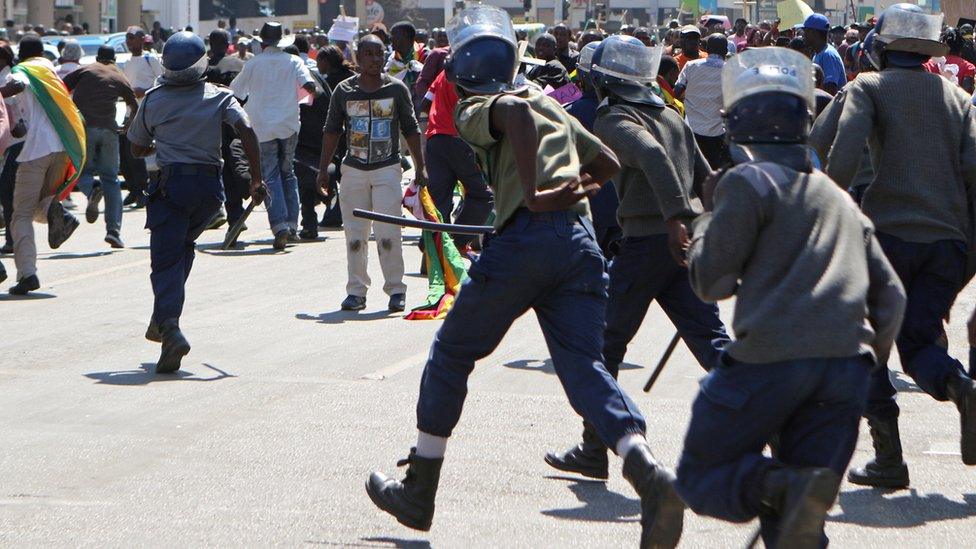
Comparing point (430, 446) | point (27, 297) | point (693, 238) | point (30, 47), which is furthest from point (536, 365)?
point (30, 47)

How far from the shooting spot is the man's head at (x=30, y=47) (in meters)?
11.9

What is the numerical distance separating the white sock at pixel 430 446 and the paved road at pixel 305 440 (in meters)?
0.31

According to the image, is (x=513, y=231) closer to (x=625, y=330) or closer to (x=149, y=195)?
(x=625, y=330)

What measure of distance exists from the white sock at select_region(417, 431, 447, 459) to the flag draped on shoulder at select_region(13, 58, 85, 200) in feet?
24.7

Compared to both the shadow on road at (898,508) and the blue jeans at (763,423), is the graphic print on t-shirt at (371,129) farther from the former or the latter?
the blue jeans at (763,423)

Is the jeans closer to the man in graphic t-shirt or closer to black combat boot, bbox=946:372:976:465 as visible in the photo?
the man in graphic t-shirt

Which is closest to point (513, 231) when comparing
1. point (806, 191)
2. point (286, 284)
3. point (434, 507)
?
point (434, 507)

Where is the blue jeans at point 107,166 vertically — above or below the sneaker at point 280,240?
above

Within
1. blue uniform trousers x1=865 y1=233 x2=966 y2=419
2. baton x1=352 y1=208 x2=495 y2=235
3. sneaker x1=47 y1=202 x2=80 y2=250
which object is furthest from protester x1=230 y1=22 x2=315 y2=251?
blue uniform trousers x1=865 y1=233 x2=966 y2=419

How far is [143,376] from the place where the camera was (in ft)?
26.7

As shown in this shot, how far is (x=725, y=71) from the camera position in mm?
4238

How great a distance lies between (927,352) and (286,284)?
271 inches

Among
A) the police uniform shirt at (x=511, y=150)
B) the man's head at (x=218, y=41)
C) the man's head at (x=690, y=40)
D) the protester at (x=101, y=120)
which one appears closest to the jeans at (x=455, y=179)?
the man's head at (x=690, y=40)

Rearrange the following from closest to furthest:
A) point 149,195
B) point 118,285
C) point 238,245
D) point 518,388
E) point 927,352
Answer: point 927,352 < point 518,388 < point 149,195 < point 118,285 < point 238,245
